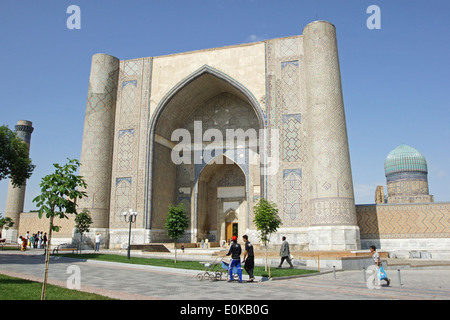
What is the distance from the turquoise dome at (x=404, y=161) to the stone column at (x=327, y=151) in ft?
77.6

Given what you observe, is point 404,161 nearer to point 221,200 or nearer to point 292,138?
point 221,200

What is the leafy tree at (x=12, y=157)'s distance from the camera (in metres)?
14.0

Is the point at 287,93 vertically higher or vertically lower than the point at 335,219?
higher

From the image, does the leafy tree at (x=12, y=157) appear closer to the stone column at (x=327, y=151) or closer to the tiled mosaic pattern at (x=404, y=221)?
the stone column at (x=327, y=151)

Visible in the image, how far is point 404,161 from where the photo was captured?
36156mm

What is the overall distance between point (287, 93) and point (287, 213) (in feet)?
17.8

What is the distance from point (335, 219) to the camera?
14695mm

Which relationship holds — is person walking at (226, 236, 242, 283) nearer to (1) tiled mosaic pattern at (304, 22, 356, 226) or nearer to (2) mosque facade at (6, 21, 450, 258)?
(2) mosque facade at (6, 21, 450, 258)

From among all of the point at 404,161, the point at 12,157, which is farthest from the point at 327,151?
the point at 404,161

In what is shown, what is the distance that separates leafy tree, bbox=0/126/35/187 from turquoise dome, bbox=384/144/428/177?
32623 mm

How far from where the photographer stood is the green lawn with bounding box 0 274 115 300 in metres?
4.93

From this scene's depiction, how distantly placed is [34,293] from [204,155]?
1528 cm
